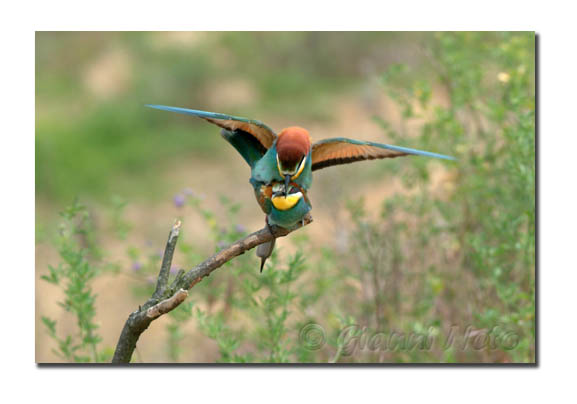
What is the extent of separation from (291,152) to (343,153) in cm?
21

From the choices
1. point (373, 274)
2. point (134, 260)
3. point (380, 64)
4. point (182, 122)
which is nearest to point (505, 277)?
point (373, 274)

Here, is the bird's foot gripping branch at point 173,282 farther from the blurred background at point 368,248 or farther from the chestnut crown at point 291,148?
the blurred background at point 368,248

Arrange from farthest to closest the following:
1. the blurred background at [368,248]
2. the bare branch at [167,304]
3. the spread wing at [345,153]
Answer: the blurred background at [368,248], the spread wing at [345,153], the bare branch at [167,304]

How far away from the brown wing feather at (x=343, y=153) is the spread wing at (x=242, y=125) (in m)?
0.11

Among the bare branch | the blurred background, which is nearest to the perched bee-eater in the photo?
the bare branch

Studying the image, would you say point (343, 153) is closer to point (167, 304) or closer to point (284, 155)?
point (284, 155)

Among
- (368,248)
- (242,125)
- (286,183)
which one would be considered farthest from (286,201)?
(368,248)

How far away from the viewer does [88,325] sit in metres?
1.98

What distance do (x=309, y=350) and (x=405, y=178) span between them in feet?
2.86

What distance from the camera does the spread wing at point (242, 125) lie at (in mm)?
1434

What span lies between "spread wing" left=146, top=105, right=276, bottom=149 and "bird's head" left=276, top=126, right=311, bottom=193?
2.8 inches

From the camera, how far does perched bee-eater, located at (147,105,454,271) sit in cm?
139

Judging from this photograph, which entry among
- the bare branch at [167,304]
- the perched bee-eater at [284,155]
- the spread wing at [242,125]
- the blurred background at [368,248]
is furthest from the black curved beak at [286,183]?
the blurred background at [368,248]

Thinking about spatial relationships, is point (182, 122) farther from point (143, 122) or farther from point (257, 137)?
point (257, 137)
